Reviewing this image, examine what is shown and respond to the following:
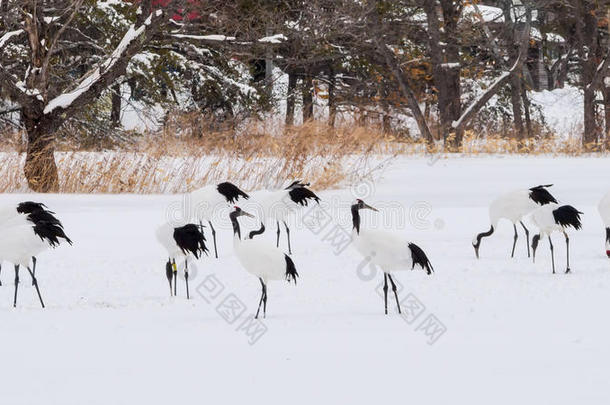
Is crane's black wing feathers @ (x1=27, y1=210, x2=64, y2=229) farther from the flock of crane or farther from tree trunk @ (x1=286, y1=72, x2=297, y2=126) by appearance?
tree trunk @ (x1=286, y1=72, x2=297, y2=126)

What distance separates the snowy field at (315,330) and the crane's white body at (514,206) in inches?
16.9

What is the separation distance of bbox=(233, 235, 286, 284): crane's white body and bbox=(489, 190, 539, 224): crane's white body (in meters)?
3.53

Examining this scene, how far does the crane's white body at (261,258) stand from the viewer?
593cm

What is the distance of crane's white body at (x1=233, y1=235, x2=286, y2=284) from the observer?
19.4ft

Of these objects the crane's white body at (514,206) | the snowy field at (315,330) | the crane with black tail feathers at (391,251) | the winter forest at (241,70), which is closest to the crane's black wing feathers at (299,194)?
the snowy field at (315,330)

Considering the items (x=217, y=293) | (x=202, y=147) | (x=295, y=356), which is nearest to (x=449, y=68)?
(x=202, y=147)

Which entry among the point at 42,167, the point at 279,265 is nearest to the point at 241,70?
the point at 42,167

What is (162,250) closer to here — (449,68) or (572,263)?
(572,263)

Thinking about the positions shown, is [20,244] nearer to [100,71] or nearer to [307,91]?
[100,71]

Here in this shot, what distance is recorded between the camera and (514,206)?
29.0 feet

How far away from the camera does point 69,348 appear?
5.39 metres

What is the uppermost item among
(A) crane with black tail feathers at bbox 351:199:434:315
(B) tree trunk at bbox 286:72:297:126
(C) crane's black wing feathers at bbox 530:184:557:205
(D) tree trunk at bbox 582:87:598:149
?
(B) tree trunk at bbox 286:72:297:126

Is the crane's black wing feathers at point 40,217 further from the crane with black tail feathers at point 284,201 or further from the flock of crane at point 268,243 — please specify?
the crane with black tail feathers at point 284,201

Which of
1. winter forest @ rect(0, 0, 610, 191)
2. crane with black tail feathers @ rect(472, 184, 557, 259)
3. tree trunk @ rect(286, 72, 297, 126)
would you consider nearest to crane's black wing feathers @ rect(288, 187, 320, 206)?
crane with black tail feathers @ rect(472, 184, 557, 259)
